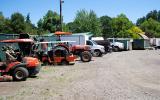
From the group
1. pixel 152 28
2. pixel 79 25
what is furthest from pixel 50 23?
pixel 152 28

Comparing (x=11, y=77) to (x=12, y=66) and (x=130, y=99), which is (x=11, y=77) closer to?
(x=12, y=66)

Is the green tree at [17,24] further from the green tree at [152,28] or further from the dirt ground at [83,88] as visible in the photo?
the green tree at [152,28]

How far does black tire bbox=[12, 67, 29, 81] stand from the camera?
703 inches

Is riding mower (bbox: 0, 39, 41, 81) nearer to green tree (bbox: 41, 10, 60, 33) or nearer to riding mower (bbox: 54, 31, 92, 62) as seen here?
riding mower (bbox: 54, 31, 92, 62)

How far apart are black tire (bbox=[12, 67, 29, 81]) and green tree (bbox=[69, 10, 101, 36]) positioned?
234 ft

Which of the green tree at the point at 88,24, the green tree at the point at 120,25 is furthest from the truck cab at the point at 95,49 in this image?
the green tree at the point at 120,25

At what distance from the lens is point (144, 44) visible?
65.8 m

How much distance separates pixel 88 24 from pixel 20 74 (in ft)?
250

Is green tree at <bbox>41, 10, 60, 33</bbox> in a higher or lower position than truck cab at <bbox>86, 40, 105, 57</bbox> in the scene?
higher

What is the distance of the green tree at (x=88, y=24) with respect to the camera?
91188 mm

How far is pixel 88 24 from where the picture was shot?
9356 cm

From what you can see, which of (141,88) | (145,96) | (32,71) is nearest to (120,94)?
(145,96)

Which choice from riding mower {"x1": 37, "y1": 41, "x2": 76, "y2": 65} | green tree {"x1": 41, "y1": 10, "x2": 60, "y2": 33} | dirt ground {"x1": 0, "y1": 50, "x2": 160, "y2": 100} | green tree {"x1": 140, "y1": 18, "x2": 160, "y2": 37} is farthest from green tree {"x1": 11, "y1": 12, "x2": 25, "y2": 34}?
green tree {"x1": 140, "y1": 18, "x2": 160, "y2": 37}

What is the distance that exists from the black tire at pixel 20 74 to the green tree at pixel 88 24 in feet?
234
